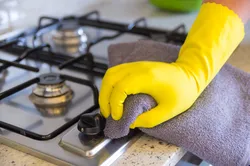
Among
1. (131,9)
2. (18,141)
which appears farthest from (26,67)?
(131,9)

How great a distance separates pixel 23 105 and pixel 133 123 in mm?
233

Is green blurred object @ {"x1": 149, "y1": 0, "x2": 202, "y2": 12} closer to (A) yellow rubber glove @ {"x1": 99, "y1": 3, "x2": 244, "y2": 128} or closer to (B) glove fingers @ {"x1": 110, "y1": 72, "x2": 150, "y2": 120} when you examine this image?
(A) yellow rubber glove @ {"x1": 99, "y1": 3, "x2": 244, "y2": 128}

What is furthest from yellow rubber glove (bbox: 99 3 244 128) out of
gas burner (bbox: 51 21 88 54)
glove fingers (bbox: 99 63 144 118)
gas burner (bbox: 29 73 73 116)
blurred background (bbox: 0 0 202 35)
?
blurred background (bbox: 0 0 202 35)

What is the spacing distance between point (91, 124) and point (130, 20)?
60 centimetres

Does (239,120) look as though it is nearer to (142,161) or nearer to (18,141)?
(142,161)

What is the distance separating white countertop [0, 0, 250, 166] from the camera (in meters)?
0.64

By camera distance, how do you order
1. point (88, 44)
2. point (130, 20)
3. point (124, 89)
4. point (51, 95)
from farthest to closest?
1. point (130, 20)
2. point (88, 44)
3. point (51, 95)
4. point (124, 89)

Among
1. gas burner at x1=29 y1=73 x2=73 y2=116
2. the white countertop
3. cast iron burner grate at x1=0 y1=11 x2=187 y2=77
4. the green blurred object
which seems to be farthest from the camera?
the green blurred object

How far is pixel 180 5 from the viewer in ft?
4.05

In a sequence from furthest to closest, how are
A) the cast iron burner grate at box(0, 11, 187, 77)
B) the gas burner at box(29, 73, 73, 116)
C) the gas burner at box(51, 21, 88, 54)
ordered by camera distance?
the gas burner at box(51, 21, 88, 54) < the cast iron burner grate at box(0, 11, 187, 77) < the gas burner at box(29, 73, 73, 116)

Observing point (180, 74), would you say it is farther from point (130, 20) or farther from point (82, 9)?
point (82, 9)

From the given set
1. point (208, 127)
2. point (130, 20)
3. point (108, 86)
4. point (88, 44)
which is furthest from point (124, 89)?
point (130, 20)

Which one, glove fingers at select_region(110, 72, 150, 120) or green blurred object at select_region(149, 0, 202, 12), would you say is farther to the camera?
green blurred object at select_region(149, 0, 202, 12)

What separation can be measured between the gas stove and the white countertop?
2cm
